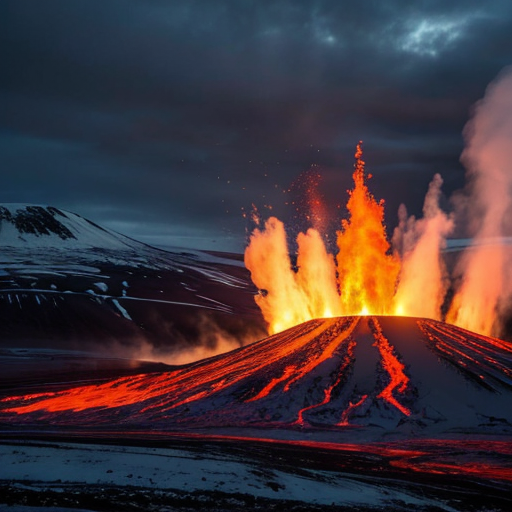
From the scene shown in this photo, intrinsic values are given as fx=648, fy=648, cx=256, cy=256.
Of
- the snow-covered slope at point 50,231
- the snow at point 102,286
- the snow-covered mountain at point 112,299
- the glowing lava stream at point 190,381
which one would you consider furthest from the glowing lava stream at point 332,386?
the snow-covered slope at point 50,231

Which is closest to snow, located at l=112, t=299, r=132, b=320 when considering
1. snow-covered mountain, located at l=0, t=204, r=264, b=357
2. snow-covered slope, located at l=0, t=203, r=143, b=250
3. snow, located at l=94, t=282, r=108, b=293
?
snow-covered mountain, located at l=0, t=204, r=264, b=357

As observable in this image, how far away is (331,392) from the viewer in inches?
1201

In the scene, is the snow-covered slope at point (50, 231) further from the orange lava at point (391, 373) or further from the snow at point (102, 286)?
the orange lava at point (391, 373)

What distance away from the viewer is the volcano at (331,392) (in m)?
27.4

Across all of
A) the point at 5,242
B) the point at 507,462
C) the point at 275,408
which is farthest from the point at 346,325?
the point at 5,242

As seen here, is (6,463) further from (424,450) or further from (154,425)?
(424,450)

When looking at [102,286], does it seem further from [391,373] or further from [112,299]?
[391,373]

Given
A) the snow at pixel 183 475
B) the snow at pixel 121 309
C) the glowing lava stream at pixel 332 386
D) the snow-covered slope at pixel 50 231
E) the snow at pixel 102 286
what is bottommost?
the snow at pixel 183 475

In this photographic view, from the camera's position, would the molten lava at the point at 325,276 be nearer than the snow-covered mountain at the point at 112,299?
Yes

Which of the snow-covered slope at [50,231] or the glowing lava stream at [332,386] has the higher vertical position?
the snow-covered slope at [50,231]

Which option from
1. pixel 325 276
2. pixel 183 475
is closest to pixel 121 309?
pixel 325 276

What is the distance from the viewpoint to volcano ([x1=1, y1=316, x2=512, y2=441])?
27375 millimetres

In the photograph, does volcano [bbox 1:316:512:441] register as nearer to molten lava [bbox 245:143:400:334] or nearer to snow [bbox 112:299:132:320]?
molten lava [bbox 245:143:400:334]

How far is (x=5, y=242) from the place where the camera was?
156 meters
